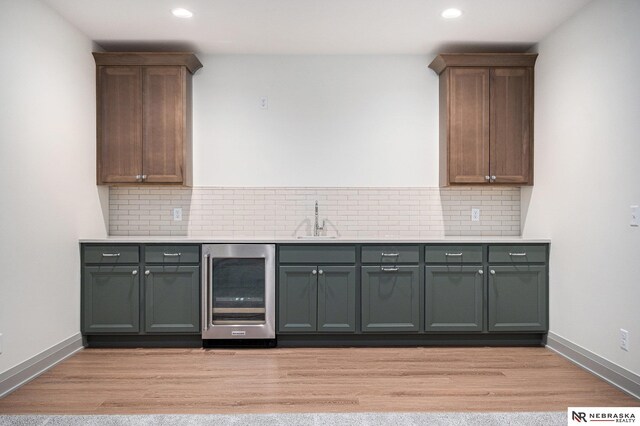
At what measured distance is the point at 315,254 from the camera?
148 inches

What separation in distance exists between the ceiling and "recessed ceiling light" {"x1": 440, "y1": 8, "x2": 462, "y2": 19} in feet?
0.15

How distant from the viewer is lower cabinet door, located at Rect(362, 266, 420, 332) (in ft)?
12.3

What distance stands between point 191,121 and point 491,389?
3399 mm

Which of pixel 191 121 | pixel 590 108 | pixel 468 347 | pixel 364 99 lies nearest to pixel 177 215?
pixel 191 121

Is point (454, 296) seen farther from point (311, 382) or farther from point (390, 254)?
point (311, 382)

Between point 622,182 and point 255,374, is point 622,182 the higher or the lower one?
the higher one

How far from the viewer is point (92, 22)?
11.9 ft

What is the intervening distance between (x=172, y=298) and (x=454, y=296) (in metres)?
2.37

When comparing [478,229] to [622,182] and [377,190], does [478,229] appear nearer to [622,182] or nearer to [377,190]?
[377,190]

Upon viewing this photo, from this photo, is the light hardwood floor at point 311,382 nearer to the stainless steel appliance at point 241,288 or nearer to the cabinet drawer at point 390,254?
the stainless steel appliance at point 241,288

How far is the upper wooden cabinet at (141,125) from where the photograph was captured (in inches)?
159

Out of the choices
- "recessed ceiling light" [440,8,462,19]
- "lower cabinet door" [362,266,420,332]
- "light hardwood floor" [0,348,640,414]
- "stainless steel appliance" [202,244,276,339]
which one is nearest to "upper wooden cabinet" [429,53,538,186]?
"recessed ceiling light" [440,8,462,19]

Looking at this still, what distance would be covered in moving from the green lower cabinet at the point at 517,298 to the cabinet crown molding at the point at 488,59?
1815mm

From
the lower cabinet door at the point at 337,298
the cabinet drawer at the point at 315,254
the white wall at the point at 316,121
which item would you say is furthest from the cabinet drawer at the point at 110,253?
the lower cabinet door at the point at 337,298
